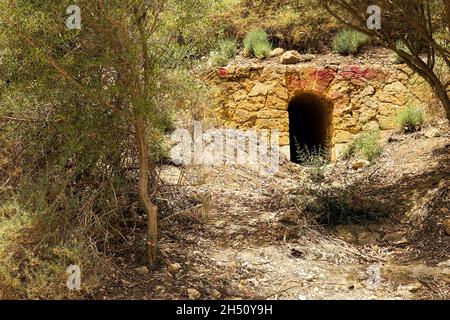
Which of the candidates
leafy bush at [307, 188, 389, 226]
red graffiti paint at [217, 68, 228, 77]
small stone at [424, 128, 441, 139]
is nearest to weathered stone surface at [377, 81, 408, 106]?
small stone at [424, 128, 441, 139]

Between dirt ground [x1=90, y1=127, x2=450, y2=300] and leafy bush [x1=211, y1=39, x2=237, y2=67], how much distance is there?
381 centimetres

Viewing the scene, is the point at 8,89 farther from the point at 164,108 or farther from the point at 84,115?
the point at 164,108

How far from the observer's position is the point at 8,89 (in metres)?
4.47

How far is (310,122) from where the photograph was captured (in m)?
13.1

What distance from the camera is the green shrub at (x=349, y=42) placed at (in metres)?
11.5

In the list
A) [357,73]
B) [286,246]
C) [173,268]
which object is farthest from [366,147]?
[173,268]

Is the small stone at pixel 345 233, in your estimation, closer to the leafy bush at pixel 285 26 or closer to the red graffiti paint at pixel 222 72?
the red graffiti paint at pixel 222 72

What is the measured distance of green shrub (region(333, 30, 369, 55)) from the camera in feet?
37.6

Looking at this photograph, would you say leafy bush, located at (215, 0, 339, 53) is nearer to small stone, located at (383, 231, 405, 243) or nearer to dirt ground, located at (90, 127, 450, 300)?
dirt ground, located at (90, 127, 450, 300)

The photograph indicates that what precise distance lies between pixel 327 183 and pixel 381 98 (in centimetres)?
460

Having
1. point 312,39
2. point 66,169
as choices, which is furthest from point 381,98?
point 66,169

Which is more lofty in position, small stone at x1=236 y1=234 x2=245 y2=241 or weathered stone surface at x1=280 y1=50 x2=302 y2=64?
weathered stone surface at x1=280 y1=50 x2=302 y2=64

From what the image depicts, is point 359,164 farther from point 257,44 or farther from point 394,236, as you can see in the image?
point 257,44

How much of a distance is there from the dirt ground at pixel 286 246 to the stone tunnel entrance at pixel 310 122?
362 centimetres
